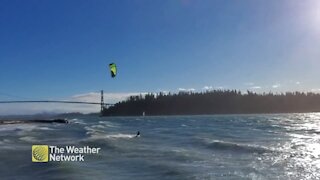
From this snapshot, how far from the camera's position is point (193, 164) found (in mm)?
21906

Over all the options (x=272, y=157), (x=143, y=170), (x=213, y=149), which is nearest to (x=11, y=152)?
(x=143, y=170)

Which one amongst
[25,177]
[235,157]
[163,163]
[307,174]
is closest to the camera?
[25,177]

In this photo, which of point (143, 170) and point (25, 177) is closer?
point (25, 177)

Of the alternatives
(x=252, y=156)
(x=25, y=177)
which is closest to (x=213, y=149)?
(x=252, y=156)

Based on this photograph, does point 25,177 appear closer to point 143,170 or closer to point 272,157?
point 143,170

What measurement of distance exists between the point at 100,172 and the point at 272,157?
37.2 feet

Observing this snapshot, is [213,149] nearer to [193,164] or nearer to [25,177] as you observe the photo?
[193,164]

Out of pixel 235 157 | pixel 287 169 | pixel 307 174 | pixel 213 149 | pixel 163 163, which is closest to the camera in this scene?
pixel 307 174

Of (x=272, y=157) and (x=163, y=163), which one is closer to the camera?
(x=163, y=163)

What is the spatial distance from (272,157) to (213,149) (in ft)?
17.8

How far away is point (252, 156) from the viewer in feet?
85.1

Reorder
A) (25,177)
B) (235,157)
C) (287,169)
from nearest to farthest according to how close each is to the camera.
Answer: (25,177) → (287,169) → (235,157)

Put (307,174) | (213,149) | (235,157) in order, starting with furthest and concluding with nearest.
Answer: (213,149) < (235,157) < (307,174)

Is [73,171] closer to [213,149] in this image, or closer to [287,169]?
[287,169]
